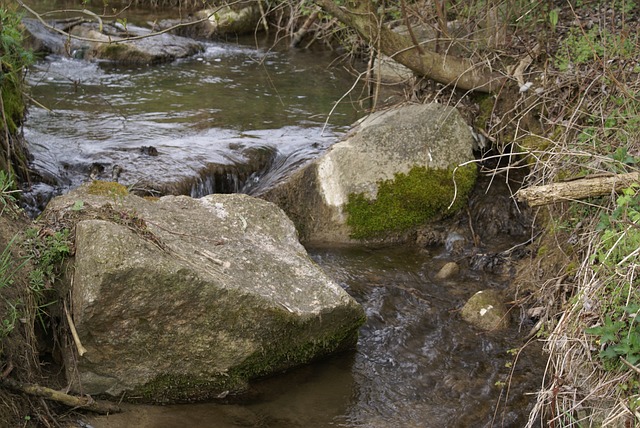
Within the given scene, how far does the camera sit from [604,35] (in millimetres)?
5867

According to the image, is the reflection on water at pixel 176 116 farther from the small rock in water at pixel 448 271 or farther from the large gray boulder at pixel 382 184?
the small rock in water at pixel 448 271

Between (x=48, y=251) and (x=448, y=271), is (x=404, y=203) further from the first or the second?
(x=48, y=251)

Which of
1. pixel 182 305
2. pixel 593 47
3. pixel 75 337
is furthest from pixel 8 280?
pixel 593 47

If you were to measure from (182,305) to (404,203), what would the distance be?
9.72 feet

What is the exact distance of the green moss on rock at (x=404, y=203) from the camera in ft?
20.5

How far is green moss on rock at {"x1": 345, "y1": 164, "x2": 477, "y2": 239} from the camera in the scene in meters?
6.26

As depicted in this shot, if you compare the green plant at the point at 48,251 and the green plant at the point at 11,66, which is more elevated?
the green plant at the point at 11,66

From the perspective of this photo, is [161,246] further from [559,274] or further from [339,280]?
[559,274]

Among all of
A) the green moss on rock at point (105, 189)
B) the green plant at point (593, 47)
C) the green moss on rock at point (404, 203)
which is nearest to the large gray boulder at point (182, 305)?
the green moss on rock at point (105, 189)

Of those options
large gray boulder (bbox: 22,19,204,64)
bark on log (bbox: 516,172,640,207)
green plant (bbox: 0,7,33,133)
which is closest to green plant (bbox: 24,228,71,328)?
green plant (bbox: 0,7,33,133)

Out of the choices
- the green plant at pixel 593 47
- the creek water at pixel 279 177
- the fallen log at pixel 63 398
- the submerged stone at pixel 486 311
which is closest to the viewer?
the fallen log at pixel 63 398

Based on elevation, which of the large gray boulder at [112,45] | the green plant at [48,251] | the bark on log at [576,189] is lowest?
the large gray boulder at [112,45]

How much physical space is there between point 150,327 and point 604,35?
4392 mm

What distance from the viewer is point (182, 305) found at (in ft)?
12.5
